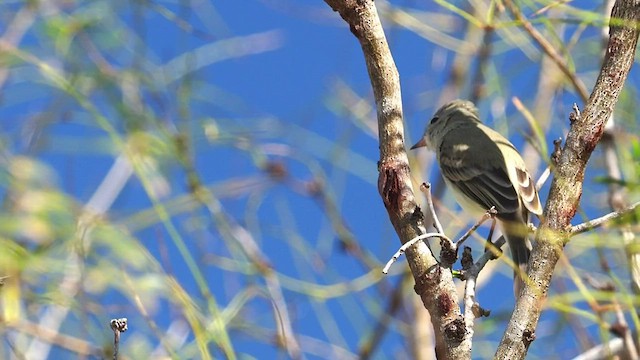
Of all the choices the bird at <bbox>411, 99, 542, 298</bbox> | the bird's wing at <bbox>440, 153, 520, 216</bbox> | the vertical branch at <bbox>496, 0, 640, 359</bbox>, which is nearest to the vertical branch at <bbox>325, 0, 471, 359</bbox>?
the vertical branch at <bbox>496, 0, 640, 359</bbox>

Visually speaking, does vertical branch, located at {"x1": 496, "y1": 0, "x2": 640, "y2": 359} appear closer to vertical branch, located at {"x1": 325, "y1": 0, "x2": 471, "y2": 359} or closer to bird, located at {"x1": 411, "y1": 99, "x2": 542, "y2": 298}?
vertical branch, located at {"x1": 325, "y1": 0, "x2": 471, "y2": 359}

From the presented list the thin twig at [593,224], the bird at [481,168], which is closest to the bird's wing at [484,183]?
the bird at [481,168]

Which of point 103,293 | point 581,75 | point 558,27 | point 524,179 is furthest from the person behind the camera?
point 558,27

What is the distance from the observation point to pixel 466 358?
1777 millimetres

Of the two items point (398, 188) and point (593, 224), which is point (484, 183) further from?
point (593, 224)

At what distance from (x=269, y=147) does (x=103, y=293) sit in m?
1.16

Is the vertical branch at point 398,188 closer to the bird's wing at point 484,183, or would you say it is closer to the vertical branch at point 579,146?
the vertical branch at point 579,146

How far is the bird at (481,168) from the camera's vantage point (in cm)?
370

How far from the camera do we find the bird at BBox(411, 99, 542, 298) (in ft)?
12.1

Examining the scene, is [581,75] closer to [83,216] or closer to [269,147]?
[269,147]

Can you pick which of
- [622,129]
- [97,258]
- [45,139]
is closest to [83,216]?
[97,258]

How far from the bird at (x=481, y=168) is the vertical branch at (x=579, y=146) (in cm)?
144

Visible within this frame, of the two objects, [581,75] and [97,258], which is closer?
[97,258]

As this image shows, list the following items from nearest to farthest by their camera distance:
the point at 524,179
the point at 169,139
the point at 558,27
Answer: the point at 169,139
the point at 524,179
the point at 558,27
